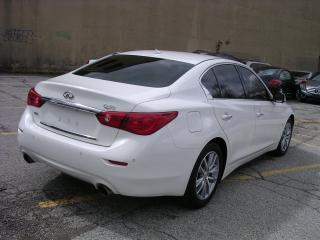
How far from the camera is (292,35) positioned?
26.8 m

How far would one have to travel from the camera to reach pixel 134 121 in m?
3.96

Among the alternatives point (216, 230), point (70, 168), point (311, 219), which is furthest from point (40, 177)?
point (311, 219)

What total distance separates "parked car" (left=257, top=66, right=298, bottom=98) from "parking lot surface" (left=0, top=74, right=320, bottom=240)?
1005 centimetres

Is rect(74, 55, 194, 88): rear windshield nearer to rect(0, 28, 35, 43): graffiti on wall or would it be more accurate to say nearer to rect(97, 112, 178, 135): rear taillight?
rect(97, 112, 178, 135): rear taillight

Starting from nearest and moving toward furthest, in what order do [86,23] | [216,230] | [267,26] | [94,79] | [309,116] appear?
[216,230] < [94,79] < [309,116] < [86,23] < [267,26]

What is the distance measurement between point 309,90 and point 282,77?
141 cm

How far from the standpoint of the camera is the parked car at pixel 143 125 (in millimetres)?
3990

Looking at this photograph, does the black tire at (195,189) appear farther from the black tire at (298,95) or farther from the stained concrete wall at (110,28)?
the stained concrete wall at (110,28)

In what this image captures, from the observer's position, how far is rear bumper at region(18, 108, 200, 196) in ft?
13.0

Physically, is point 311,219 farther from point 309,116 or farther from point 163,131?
point 309,116

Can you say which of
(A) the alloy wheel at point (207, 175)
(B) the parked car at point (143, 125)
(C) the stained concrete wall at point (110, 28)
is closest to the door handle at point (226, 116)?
(B) the parked car at point (143, 125)

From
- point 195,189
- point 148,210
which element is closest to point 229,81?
point 195,189

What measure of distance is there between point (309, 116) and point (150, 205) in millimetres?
9969

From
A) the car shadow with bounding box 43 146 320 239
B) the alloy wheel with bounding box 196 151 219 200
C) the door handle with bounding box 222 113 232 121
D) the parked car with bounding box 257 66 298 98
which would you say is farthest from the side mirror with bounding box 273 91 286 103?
the parked car with bounding box 257 66 298 98
